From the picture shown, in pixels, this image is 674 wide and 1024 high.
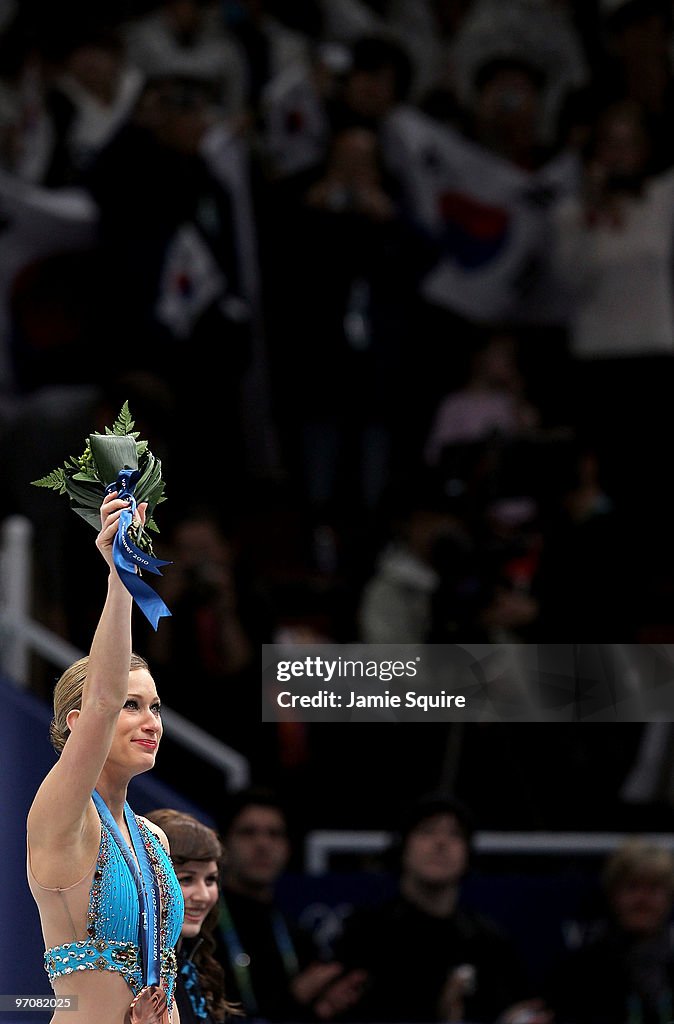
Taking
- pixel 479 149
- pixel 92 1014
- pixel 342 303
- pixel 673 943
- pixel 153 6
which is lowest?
pixel 92 1014

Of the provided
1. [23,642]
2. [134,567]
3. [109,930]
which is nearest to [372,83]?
[23,642]

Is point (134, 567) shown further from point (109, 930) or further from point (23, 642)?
point (23, 642)

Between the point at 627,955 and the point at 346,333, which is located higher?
the point at 346,333

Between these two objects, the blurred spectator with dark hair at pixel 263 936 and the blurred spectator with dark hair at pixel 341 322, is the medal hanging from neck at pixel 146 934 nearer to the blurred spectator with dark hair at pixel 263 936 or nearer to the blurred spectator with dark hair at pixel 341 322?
the blurred spectator with dark hair at pixel 263 936

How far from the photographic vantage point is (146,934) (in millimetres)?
2691

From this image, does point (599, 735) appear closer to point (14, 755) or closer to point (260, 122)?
point (14, 755)

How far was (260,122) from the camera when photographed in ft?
26.0

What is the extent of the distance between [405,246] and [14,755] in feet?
12.6

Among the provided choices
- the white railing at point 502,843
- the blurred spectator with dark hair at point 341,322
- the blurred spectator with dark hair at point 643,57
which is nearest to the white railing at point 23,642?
the white railing at point 502,843

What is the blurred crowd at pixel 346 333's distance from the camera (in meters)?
6.08

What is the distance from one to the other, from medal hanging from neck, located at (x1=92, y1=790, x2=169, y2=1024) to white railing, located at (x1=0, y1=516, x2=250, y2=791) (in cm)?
274

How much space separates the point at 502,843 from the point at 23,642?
1774 millimetres

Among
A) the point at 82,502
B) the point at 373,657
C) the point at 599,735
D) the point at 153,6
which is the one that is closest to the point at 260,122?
the point at 153,6

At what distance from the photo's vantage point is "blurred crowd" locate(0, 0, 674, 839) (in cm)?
608
